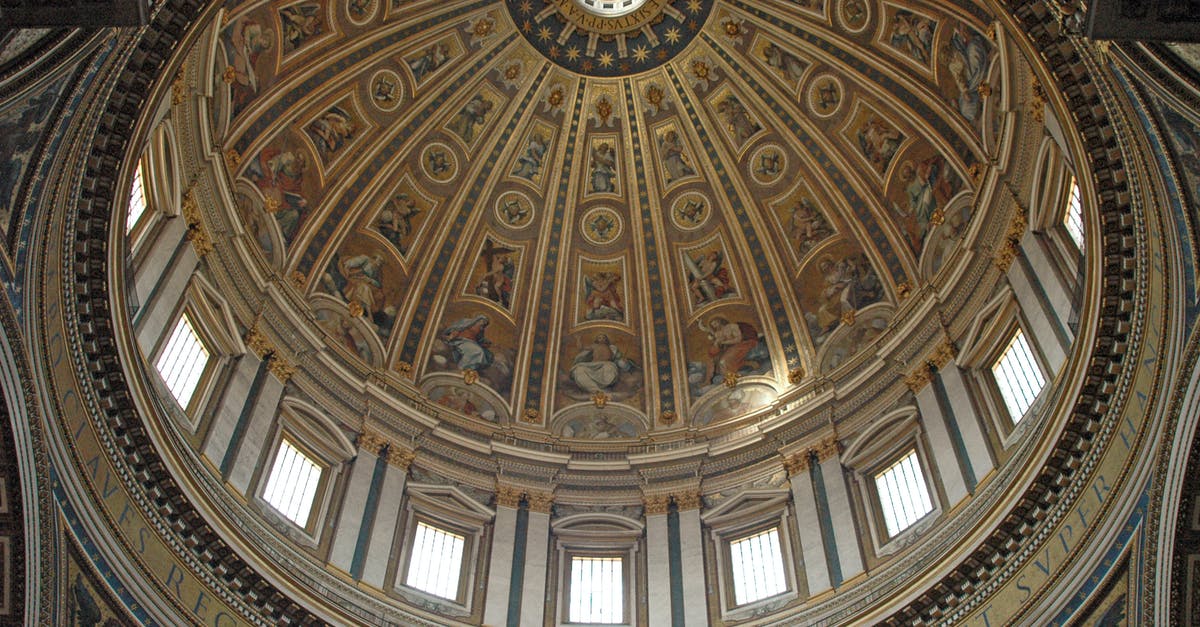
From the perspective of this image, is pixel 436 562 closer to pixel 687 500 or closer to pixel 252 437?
pixel 252 437

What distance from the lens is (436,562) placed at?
23781 millimetres

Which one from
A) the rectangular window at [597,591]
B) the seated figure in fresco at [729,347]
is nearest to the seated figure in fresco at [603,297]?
the seated figure in fresco at [729,347]

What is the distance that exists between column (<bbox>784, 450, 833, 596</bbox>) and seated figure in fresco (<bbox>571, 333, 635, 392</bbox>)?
6818 millimetres

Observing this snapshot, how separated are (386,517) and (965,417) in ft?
37.5

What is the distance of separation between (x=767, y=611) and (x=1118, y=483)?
26.1ft

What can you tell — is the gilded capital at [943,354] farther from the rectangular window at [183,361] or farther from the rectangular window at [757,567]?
the rectangular window at [183,361]

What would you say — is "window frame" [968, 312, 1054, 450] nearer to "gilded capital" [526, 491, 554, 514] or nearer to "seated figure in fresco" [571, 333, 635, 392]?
"gilded capital" [526, 491, 554, 514]

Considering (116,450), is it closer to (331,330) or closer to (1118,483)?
(331,330)

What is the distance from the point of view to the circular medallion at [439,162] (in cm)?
3212

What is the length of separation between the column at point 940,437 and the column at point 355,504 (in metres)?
11.1

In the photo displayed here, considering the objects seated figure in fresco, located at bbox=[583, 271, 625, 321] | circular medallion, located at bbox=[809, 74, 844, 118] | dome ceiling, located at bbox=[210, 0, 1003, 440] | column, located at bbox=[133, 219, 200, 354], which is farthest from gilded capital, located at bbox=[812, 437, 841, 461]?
column, located at bbox=[133, 219, 200, 354]

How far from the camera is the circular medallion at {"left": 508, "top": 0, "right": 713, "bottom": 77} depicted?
33.3 m

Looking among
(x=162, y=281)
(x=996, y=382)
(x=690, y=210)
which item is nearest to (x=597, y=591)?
(x=996, y=382)

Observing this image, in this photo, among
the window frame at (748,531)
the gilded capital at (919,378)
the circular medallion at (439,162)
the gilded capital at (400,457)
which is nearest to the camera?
the window frame at (748,531)
